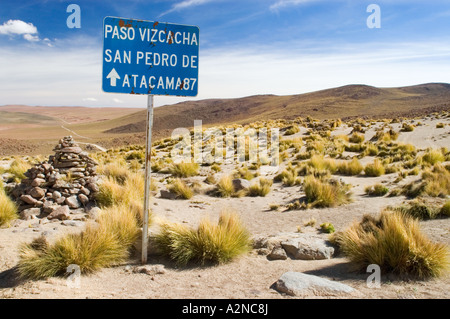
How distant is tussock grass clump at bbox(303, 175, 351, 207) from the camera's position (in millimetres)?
9297

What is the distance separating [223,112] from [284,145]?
78.1m

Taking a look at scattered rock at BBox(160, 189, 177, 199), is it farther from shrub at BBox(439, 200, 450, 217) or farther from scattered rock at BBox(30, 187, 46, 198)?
shrub at BBox(439, 200, 450, 217)

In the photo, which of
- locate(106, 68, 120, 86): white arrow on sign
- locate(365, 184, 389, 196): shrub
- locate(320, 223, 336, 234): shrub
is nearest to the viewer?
locate(106, 68, 120, 86): white arrow on sign

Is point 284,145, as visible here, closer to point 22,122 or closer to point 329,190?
point 329,190

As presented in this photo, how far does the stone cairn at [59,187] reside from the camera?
25.5ft

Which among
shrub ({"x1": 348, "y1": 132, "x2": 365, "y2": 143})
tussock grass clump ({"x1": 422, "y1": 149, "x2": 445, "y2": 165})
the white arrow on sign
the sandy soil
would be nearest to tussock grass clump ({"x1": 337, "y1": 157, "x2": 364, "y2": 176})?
tussock grass clump ({"x1": 422, "y1": 149, "x2": 445, "y2": 165})

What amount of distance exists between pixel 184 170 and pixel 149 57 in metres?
8.96

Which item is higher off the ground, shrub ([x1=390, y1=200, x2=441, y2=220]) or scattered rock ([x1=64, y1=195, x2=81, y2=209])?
shrub ([x1=390, y1=200, x2=441, y2=220])

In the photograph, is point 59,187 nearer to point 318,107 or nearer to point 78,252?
point 78,252

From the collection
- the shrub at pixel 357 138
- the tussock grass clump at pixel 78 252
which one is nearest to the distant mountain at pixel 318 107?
the shrub at pixel 357 138

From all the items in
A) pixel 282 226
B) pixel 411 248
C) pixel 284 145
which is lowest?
pixel 282 226

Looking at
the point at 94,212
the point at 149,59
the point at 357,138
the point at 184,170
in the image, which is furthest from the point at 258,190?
the point at 357,138
